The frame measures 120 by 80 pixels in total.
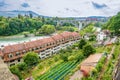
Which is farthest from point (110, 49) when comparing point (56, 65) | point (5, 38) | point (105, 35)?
point (5, 38)

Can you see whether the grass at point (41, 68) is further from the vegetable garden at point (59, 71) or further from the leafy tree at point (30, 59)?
the vegetable garden at point (59, 71)

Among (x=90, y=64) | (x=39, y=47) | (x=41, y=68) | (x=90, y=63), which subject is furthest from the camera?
(x=39, y=47)

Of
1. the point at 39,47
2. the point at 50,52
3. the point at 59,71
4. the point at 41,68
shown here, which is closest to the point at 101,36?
the point at 50,52

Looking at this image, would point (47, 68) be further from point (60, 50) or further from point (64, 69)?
point (60, 50)

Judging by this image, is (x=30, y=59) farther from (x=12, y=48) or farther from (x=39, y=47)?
(x=39, y=47)

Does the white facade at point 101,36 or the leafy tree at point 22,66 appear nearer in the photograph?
the leafy tree at point 22,66

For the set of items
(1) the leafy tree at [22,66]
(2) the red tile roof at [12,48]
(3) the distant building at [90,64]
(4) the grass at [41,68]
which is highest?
(2) the red tile roof at [12,48]

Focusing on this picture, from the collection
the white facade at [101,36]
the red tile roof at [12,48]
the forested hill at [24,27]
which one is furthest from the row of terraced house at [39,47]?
the forested hill at [24,27]

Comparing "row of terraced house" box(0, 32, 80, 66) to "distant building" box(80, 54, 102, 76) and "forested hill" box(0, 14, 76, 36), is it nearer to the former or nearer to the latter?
"distant building" box(80, 54, 102, 76)
